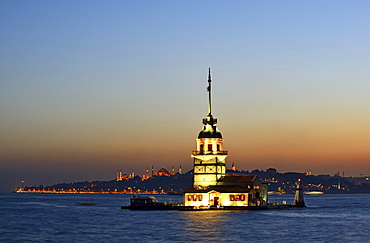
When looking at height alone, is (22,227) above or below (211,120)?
below

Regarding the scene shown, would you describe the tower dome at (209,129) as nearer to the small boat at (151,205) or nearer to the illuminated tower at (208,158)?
the illuminated tower at (208,158)

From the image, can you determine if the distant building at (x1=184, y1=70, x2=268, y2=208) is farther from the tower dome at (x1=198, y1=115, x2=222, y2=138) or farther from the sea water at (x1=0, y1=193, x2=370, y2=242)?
the sea water at (x1=0, y1=193, x2=370, y2=242)

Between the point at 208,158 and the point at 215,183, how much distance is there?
4381 mm

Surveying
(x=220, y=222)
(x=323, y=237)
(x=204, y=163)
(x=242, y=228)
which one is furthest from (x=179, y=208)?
(x=323, y=237)

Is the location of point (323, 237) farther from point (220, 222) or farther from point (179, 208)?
point (179, 208)

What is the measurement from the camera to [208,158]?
11969 cm

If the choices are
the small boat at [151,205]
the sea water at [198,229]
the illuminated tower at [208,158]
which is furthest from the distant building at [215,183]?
the small boat at [151,205]

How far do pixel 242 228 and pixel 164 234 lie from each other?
10953 millimetres

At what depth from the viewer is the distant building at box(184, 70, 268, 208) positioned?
11375 centimetres

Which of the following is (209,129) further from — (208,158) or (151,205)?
(151,205)

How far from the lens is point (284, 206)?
423ft

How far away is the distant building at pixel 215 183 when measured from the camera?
114 metres

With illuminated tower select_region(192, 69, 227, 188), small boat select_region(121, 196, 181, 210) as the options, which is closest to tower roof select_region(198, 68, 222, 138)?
illuminated tower select_region(192, 69, 227, 188)

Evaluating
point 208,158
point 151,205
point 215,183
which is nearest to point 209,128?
point 208,158
